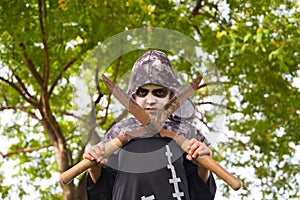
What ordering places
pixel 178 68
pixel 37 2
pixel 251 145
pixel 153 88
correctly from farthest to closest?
pixel 251 145 < pixel 37 2 < pixel 178 68 < pixel 153 88

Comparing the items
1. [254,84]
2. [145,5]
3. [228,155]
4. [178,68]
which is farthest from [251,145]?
[178,68]

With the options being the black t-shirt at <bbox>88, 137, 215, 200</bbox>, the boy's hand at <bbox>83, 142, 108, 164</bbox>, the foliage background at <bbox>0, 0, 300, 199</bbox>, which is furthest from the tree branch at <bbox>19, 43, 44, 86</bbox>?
the boy's hand at <bbox>83, 142, 108, 164</bbox>

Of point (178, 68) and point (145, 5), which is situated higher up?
point (145, 5)

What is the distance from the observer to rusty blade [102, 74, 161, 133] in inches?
104

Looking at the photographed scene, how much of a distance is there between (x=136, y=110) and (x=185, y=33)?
437 cm

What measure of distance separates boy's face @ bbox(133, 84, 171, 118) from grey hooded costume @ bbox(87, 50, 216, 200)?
0.03 metres

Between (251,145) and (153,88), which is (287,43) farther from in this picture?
(153,88)

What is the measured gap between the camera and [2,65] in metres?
8.13

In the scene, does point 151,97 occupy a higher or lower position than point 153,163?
higher

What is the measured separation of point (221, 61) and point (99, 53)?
5052 mm

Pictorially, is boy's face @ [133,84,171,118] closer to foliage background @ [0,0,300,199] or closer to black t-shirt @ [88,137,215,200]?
black t-shirt @ [88,137,215,200]

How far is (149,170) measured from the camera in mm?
2656

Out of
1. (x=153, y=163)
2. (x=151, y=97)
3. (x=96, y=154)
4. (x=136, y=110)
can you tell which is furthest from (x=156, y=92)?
(x=96, y=154)

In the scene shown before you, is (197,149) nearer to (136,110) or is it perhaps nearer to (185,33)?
(136,110)
